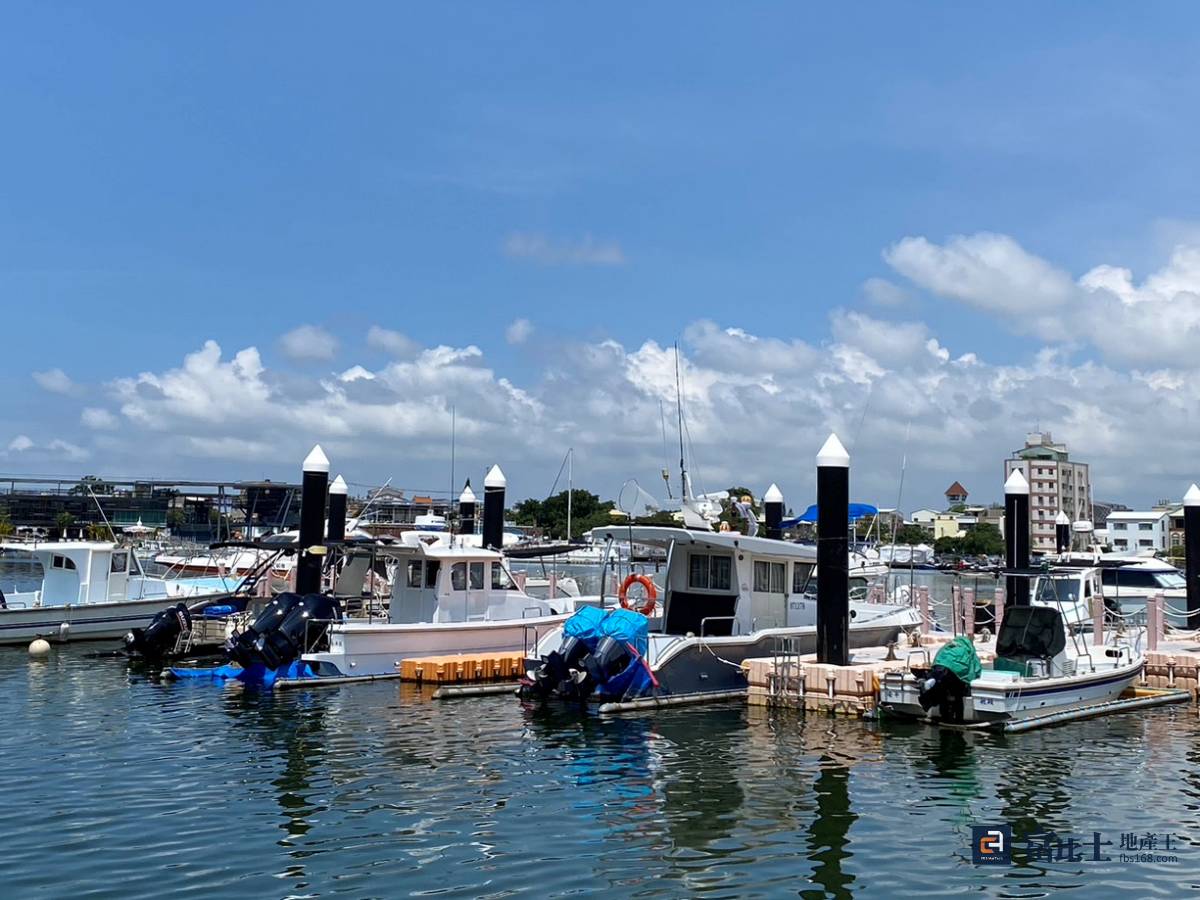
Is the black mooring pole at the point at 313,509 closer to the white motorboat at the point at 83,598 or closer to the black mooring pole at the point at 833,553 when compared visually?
the white motorboat at the point at 83,598

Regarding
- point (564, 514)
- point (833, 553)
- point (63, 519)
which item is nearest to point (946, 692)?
point (833, 553)

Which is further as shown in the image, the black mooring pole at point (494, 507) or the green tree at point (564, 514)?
the green tree at point (564, 514)

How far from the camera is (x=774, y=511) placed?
104 feet

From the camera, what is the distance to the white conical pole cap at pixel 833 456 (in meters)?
18.8

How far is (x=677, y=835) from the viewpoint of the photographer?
1148 cm

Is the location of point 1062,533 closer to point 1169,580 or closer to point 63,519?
point 1169,580

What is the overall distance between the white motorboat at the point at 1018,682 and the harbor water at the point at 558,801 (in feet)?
1.50

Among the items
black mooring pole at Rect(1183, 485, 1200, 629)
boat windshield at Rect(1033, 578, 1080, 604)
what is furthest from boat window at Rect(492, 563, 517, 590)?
black mooring pole at Rect(1183, 485, 1200, 629)

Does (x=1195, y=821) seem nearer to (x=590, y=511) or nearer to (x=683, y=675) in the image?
(x=683, y=675)

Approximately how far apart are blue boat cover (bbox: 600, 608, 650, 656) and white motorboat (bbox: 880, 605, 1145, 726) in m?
4.03

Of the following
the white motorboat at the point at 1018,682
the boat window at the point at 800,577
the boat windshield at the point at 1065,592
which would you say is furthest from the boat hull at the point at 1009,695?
the boat windshield at the point at 1065,592

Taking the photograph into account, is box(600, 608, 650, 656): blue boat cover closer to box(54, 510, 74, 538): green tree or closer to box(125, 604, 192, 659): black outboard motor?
box(125, 604, 192, 659): black outboard motor

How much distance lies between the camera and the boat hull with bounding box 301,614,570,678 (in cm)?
2188

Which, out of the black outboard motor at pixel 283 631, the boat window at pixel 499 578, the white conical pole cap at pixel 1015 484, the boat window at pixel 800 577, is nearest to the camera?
the black outboard motor at pixel 283 631
